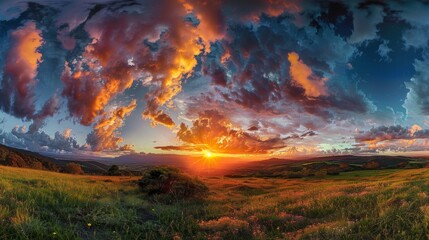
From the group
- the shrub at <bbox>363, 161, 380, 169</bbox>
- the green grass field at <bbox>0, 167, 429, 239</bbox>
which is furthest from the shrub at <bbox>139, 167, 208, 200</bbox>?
the shrub at <bbox>363, 161, 380, 169</bbox>

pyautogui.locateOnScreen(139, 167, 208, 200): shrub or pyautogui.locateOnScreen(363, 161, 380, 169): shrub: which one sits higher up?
pyautogui.locateOnScreen(139, 167, 208, 200): shrub

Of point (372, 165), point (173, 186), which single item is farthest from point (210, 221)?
point (372, 165)

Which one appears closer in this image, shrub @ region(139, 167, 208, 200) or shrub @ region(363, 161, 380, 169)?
shrub @ region(139, 167, 208, 200)

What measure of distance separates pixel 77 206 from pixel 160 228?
4.53 meters

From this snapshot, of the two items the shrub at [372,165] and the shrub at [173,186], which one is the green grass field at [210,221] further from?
the shrub at [372,165]

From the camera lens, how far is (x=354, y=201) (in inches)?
649

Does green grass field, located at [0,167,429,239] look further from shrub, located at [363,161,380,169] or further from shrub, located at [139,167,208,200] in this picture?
shrub, located at [363,161,380,169]

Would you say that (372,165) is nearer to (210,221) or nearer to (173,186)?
(173,186)

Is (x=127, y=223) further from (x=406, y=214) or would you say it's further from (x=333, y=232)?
(x=406, y=214)

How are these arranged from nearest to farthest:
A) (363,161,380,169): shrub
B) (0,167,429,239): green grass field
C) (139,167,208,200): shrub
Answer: (0,167,429,239): green grass field < (139,167,208,200): shrub < (363,161,380,169): shrub

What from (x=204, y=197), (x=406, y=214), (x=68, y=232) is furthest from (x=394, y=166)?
(x=68, y=232)

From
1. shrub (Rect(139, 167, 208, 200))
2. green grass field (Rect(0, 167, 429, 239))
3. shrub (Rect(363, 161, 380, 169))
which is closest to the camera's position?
green grass field (Rect(0, 167, 429, 239))

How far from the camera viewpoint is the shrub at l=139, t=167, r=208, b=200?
1019 inches

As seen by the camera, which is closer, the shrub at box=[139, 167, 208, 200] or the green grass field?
the green grass field
